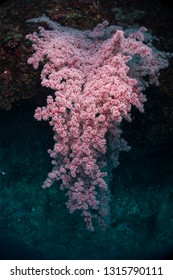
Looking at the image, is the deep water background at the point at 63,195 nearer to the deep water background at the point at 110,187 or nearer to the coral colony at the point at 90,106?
the deep water background at the point at 110,187

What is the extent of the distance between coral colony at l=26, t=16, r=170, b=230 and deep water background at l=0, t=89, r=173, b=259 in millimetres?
233

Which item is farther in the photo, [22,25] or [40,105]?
[22,25]

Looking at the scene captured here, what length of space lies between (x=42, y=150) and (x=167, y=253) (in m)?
2.10

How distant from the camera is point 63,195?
3.08m

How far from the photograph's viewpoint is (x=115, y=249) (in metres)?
3.34

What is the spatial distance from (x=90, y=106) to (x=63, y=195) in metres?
0.98

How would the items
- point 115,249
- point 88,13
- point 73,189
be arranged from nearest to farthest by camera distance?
point 73,189, point 115,249, point 88,13

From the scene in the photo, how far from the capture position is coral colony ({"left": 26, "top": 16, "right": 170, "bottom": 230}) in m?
2.71

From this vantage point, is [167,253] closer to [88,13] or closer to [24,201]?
[24,201]

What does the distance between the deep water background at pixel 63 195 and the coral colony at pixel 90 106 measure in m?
0.23

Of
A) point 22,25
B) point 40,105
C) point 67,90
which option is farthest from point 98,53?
point 22,25

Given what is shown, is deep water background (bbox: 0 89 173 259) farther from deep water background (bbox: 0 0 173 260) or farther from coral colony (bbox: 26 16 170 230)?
coral colony (bbox: 26 16 170 230)

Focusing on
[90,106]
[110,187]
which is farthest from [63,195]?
[90,106]

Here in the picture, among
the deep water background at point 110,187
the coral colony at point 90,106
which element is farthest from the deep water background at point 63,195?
the coral colony at point 90,106
